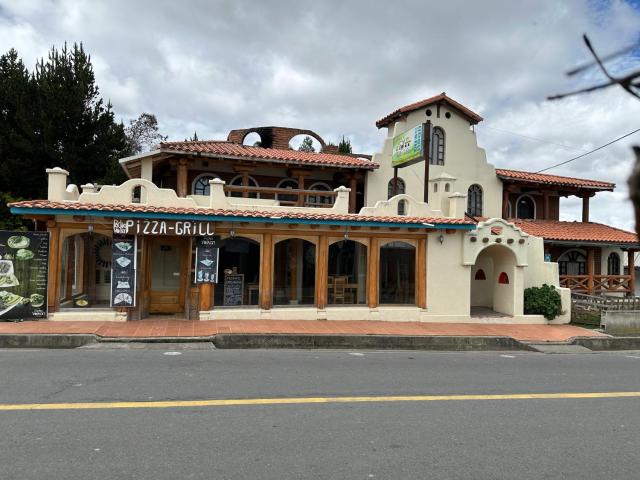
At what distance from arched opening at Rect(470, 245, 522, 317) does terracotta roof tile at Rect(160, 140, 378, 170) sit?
17.6ft

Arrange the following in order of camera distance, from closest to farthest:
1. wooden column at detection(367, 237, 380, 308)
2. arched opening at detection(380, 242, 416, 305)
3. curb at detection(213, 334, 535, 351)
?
curb at detection(213, 334, 535, 351) < wooden column at detection(367, 237, 380, 308) < arched opening at detection(380, 242, 416, 305)

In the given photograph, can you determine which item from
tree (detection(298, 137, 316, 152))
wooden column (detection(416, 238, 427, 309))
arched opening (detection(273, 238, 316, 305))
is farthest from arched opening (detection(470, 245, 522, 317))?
tree (detection(298, 137, 316, 152))

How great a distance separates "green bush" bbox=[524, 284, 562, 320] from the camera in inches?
659

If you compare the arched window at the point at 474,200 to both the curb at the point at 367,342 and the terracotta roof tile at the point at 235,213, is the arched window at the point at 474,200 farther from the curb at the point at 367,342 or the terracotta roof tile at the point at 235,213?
the curb at the point at 367,342

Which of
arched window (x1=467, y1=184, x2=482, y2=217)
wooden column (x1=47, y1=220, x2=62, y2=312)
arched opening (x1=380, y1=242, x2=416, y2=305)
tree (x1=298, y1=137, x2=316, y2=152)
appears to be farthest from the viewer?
tree (x1=298, y1=137, x2=316, y2=152)

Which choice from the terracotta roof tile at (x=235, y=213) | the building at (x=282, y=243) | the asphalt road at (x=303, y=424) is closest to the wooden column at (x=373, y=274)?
the building at (x=282, y=243)

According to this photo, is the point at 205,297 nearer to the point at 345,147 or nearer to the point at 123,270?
the point at 123,270

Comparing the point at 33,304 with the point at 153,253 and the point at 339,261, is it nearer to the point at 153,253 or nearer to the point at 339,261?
the point at 153,253

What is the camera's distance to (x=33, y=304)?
12.8m

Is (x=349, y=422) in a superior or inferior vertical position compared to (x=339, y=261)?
inferior

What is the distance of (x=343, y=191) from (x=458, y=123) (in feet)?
27.7

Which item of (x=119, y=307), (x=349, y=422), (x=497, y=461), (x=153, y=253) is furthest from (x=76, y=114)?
(x=497, y=461)

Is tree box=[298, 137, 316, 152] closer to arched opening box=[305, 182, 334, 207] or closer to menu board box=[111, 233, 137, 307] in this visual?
arched opening box=[305, 182, 334, 207]

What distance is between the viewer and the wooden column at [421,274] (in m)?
15.9
